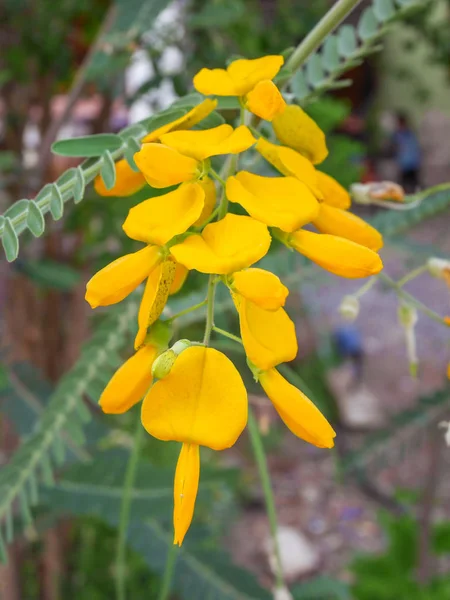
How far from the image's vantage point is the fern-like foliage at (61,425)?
0.30m

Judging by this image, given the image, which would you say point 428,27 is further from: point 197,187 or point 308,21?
point 197,187

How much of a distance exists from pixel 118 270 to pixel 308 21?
0.60 meters

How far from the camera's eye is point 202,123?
0.19 m

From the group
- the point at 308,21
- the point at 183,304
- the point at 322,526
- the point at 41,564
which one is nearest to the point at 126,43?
the point at 183,304

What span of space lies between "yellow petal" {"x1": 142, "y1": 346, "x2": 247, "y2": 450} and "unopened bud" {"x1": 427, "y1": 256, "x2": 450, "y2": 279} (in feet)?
0.43

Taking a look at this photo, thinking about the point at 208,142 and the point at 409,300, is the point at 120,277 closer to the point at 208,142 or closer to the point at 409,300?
the point at 208,142

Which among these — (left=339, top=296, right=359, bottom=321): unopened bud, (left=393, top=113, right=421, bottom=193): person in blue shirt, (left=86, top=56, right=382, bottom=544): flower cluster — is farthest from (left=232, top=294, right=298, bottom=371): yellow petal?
(left=393, top=113, right=421, bottom=193): person in blue shirt

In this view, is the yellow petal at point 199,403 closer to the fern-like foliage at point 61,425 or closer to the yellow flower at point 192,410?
the yellow flower at point 192,410

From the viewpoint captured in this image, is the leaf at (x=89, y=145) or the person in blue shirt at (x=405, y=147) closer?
the leaf at (x=89, y=145)

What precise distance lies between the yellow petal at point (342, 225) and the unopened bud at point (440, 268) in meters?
0.07

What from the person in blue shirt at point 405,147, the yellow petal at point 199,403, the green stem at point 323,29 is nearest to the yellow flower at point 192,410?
the yellow petal at point 199,403

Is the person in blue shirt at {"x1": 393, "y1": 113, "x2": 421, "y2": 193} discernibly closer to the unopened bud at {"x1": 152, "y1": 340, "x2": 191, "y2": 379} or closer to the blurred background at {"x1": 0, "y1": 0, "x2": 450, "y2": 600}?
the blurred background at {"x1": 0, "y1": 0, "x2": 450, "y2": 600}

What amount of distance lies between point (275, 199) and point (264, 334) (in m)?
0.04

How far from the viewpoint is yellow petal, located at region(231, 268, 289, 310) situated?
0.47 ft
